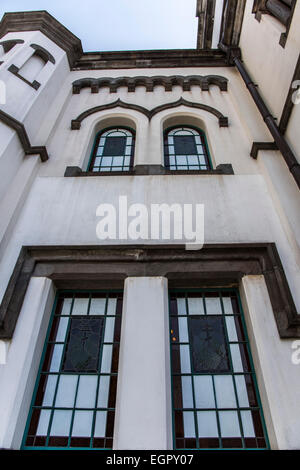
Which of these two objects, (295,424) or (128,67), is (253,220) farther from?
(128,67)

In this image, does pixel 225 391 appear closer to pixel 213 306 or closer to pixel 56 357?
pixel 213 306

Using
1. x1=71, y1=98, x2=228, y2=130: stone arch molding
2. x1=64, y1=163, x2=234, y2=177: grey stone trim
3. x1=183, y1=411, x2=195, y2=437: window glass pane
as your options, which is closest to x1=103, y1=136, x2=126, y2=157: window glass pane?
x1=71, y1=98, x2=228, y2=130: stone arch molding

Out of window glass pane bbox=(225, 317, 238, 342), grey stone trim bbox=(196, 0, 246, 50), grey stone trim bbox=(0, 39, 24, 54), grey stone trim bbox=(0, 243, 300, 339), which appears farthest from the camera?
grey stone trim bbox=(196, 0, 246, 50)

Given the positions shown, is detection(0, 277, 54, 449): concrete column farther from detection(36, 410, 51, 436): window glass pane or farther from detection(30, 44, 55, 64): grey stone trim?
detection(30, 44, 55, 64): grey stone trim

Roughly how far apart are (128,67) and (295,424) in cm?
999

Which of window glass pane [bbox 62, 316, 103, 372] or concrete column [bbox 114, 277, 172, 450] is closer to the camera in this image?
concrete column [bbox 114, 277, 172, 450]

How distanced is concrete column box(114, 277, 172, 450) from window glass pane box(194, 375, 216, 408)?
0.40 meters

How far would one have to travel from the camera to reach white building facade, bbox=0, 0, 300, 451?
12.2 ft

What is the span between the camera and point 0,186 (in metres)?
5.72

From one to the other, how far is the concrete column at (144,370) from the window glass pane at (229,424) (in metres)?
0.59

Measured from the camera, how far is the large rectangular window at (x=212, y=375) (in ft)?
12.0

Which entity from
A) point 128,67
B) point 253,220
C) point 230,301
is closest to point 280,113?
point 253,220

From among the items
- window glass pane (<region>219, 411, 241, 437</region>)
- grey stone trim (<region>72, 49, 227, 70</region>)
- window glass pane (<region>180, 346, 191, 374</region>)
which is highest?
grey stone trim (<region>72, 49, 227, 70</region>)

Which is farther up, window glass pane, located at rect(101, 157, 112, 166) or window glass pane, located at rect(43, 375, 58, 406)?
window glass pane, located at rect(101, 157, 112, 166)
